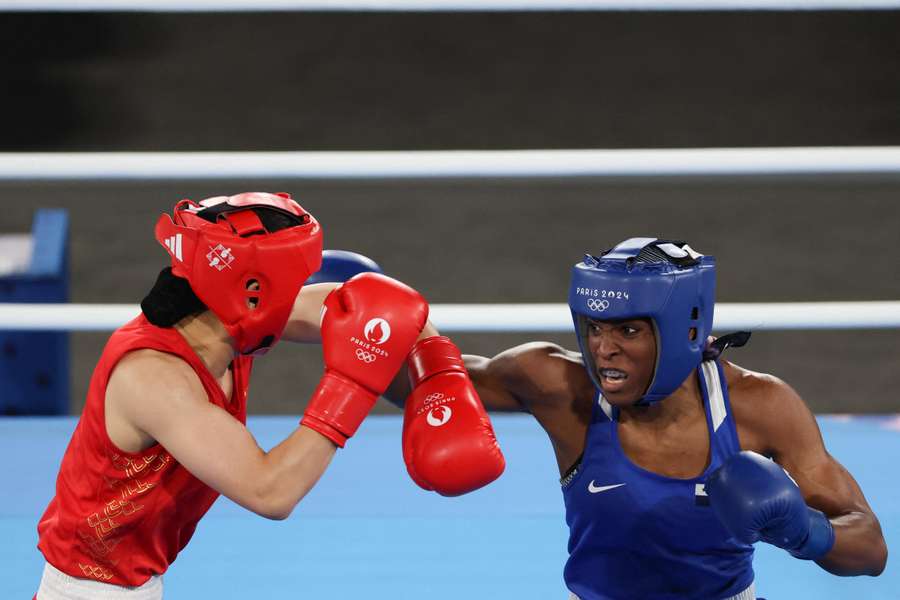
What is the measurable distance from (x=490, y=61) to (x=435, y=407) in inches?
194

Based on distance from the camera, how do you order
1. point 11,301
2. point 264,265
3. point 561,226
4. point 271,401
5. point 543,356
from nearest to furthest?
point 264,265
point 543,356
point 11,301
point 271,401
point 561,226

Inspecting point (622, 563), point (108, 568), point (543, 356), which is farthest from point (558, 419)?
point (108, 568)

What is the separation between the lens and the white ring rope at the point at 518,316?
11.9ft

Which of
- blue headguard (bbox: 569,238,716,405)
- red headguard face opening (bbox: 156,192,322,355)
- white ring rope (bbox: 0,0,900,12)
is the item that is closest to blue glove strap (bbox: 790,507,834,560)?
blue headguard (bbox: 569,238,716,405)

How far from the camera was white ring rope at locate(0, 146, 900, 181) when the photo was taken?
3.54 m

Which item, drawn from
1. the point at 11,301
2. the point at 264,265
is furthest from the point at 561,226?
the point at 264,265

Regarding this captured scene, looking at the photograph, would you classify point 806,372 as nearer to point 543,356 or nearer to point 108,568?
point 543,356

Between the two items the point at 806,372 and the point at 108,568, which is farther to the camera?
the point at 806,372

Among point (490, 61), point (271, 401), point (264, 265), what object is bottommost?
point (271, 401)

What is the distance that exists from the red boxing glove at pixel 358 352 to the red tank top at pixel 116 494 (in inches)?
9.8

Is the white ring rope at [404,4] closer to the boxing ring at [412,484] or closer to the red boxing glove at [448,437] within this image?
the boxing ring at [412,484]

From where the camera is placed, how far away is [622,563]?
2.35 m

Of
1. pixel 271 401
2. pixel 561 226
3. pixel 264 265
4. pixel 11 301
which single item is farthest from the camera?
pixel 561 226

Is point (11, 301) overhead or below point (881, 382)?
overhead
